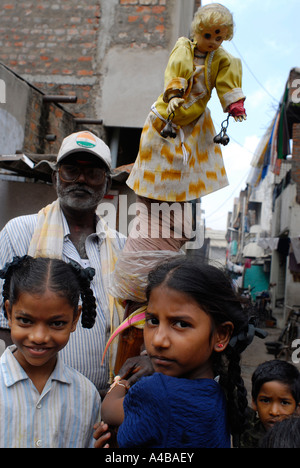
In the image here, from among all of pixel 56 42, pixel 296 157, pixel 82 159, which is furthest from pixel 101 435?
pixel 296 157

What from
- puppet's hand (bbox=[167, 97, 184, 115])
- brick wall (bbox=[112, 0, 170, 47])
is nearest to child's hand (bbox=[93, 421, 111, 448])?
puppet's hand (bbox=[167, 97, 184, 115])

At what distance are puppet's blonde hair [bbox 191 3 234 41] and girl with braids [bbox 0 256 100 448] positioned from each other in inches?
51.1

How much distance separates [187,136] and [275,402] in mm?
1558

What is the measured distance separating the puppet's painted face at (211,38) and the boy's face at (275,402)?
72.1 inches

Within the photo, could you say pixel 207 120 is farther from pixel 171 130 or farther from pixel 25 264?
pixel 25 264

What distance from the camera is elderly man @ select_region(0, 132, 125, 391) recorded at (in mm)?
2123

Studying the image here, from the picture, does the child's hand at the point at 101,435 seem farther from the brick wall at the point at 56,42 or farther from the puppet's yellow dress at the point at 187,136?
the brick wall at the point at 56,42

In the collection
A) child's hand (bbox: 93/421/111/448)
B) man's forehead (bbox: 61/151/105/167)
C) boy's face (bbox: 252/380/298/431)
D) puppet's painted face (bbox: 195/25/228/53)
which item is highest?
puppet's painted face (bbox: 195/25/228/53)

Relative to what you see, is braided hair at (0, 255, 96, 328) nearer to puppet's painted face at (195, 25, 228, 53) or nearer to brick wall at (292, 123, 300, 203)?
puppet's painted face at (195, 25, 228, 53)

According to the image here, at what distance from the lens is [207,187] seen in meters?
2.11

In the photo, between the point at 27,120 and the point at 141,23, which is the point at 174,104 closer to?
the point at 27,120

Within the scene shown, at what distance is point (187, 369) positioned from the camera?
1.38 m

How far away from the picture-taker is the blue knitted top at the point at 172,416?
1.25 m

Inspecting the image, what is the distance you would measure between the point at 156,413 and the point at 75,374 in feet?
1.84
